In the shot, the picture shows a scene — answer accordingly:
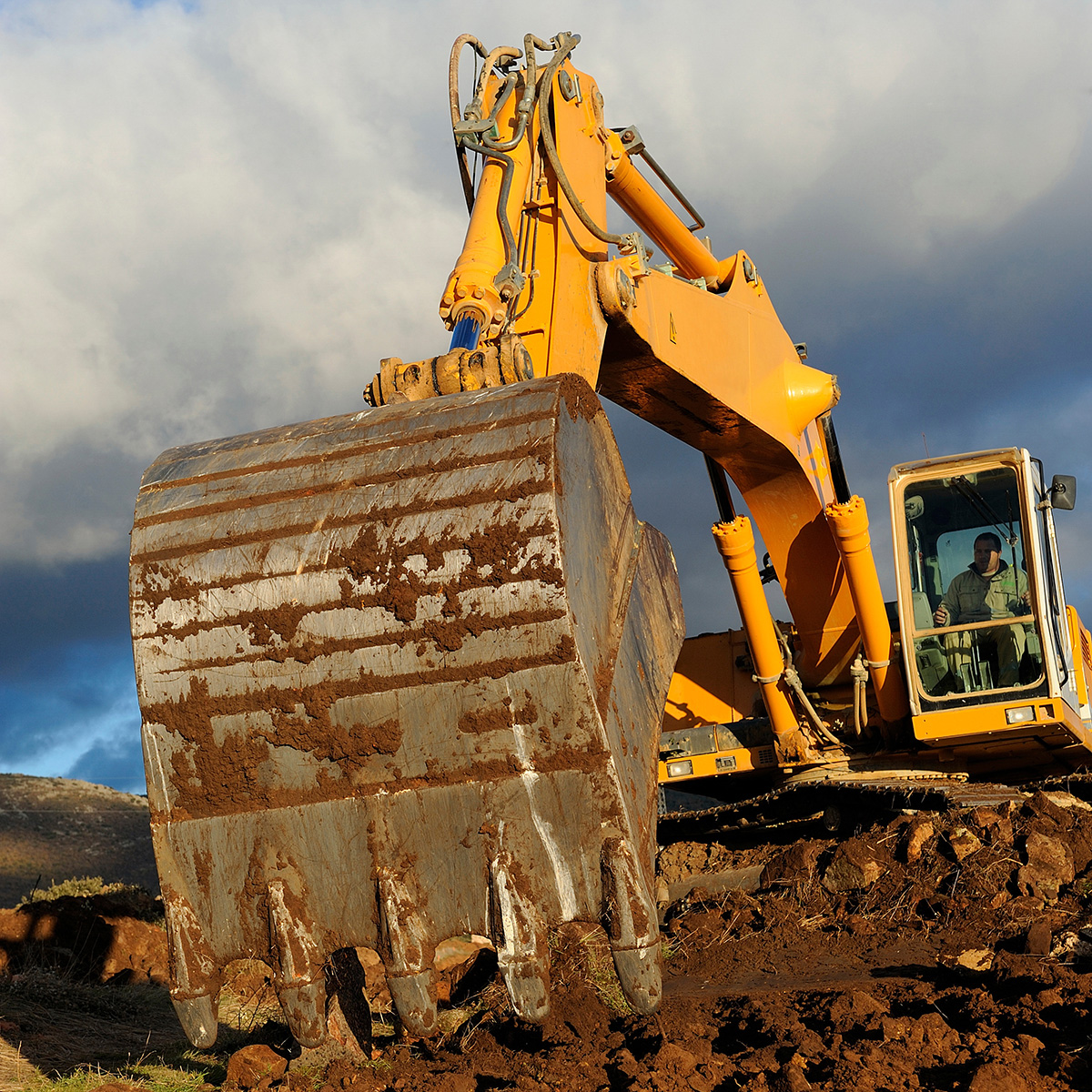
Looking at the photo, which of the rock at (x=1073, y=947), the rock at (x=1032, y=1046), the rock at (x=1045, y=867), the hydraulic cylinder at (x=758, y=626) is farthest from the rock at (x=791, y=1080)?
the hydraulic cylinder at (x=758, y=626)

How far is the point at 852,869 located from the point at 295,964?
14.0ft

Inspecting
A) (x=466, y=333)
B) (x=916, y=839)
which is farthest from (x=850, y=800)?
(x=466, y=333)

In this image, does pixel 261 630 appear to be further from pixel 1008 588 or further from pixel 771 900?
pixel 1008 588

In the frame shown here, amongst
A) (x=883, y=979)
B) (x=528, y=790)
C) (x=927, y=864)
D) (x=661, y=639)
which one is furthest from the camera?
(x=927, y=864)

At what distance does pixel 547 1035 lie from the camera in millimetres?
4125

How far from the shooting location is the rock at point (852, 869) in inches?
259

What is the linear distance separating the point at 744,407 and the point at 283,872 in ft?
14.6

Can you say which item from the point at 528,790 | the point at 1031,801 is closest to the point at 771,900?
the point at 1031,801

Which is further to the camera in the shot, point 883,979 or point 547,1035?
point 883,979

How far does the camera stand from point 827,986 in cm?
491

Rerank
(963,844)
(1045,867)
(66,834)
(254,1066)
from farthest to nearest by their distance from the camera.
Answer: (66,834)
(963,844)
(1045,867)
(254,1066)

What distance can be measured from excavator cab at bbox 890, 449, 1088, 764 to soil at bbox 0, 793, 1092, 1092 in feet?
2.27

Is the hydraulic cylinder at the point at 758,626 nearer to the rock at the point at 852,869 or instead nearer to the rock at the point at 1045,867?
the rock at the point at 852,869

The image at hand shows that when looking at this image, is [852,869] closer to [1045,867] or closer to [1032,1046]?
[1045,867]
